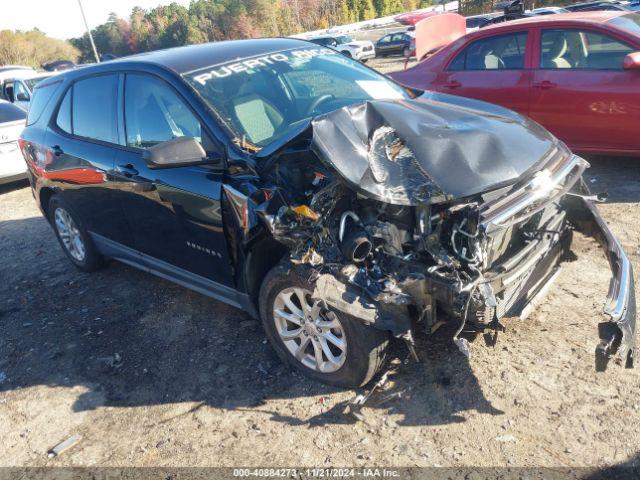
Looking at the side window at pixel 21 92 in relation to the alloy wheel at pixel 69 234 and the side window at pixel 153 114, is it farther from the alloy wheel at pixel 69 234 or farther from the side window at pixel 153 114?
the side window at pixel 153 114

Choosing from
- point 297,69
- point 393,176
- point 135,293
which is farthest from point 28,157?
point 393,176

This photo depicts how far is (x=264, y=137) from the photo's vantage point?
10.5 feet

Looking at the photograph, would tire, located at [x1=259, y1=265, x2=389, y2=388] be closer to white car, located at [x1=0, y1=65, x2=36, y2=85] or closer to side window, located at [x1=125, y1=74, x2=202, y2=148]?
side window, located at [x1=125, y1=74, x2=202, y2=148]

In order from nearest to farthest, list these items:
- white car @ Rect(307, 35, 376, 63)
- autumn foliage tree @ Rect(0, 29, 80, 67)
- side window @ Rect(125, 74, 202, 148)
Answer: side window @ Rect(125, 74, 202, 148)
white car @ Rect(307, 35, 376, 63)
autumn foliage tree @ Rect(0, 29, 80, 67)

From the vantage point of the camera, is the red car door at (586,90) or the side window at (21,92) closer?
the red car door at (586,90)

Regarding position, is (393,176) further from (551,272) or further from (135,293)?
(135,293)

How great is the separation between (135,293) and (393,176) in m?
2.84

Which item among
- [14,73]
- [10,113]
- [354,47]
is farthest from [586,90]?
[354,47]

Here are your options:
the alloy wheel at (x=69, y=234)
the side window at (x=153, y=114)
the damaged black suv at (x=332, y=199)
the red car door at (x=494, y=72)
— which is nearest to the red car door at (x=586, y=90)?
the red car door at (x=494, y=72)

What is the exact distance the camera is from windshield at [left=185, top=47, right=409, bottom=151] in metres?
3.26

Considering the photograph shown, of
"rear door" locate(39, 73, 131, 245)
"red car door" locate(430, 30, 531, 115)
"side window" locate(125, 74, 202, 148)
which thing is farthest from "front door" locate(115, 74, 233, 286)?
"red car door" locate(430, 30, 531, 115)

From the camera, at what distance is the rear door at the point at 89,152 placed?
396 centimetres

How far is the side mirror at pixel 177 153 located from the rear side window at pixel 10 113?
22.0 feet

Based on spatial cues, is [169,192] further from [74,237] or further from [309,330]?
[74,237]
